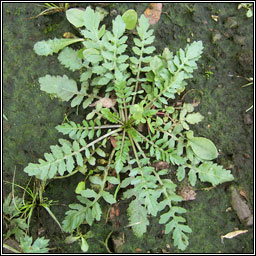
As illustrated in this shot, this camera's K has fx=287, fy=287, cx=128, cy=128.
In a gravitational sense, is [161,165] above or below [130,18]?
below

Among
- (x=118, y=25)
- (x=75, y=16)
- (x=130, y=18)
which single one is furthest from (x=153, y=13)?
(x=75, y=16)

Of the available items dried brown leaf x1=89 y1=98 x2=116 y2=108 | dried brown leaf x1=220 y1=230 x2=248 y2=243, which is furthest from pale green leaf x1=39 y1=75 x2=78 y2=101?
dried brown leaf x1=220 y1=230 x2=248 y2=243

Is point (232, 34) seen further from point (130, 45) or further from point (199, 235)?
point (199, 235)

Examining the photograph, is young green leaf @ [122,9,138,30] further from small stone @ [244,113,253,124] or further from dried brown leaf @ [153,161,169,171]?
small stone @ [244,113,253,124]

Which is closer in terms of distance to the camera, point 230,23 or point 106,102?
point 106,102

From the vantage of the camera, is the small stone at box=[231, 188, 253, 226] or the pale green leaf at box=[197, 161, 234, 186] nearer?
the pale green leaf at box=[197, 161, 234, 186]

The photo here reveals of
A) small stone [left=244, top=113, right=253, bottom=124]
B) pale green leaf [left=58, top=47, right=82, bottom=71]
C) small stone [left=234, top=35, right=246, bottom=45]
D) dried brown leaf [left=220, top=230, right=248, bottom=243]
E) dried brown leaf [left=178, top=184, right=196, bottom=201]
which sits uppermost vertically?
small stone [left=234, top=35, right=246, bottom=45]

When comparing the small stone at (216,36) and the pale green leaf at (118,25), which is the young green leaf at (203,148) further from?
the pale green leaf at (118,25)

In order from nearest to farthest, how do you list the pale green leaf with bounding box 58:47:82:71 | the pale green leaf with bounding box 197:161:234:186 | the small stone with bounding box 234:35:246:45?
the pale green leaf with bounding box 197:161:234:186 → the pale green leaf with bounding box 58:47:82:71 → the small stone with bounding box 234:35:246:45

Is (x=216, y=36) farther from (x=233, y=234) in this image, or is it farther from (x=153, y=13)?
(x=233, y=234)
